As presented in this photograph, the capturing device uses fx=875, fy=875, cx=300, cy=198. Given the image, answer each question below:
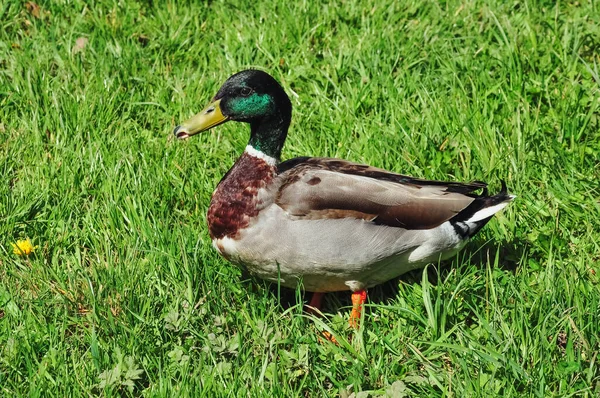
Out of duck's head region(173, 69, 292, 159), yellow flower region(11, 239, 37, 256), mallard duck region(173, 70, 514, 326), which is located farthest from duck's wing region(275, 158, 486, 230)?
yellow flower region(11, 239, 37, 256)

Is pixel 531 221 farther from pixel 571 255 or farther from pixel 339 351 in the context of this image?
pixel 339 351

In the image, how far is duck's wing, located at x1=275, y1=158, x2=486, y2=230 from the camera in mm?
3744

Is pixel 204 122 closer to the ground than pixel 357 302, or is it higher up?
higher up

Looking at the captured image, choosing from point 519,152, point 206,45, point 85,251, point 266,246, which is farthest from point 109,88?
point 519,152

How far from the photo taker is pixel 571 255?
13.2ft

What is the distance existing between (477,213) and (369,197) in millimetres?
516

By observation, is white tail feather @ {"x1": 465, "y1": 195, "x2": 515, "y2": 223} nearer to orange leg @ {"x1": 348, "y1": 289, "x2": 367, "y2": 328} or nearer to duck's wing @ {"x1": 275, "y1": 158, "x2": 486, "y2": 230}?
duck's wing @ {"x1": 275, "y1": 158, "x2": 486, "y2": 230}

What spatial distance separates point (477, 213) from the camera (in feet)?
12.8

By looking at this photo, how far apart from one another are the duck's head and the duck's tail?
0.91 meters

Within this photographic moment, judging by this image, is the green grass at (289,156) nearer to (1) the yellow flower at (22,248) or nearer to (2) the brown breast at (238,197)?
(1) the yellow flower at (22,248)

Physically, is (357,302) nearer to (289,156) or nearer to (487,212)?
(487,212)

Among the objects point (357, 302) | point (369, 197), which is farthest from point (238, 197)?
point (357, 302)

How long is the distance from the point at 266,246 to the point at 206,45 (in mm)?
2215

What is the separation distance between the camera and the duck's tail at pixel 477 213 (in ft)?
12.7
